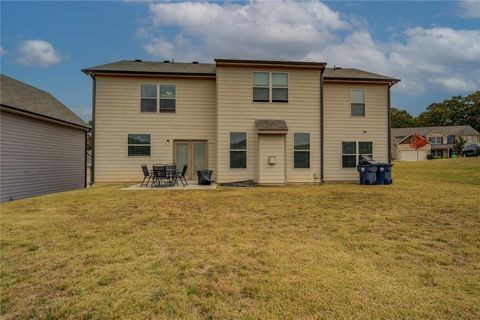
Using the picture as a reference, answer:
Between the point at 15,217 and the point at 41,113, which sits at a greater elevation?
the point at 41,113

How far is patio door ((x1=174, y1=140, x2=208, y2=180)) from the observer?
13.6 meters

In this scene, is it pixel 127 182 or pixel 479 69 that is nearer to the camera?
pixel 127 182

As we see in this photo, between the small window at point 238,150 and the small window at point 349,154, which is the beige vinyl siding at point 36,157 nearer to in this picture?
the small window at point 238,150

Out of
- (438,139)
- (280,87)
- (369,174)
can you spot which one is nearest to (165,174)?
(280,87)

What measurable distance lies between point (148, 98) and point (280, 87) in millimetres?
6280

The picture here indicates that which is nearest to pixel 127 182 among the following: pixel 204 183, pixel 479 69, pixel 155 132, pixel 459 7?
pixel 155 132

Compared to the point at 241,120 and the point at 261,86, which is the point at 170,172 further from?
the point at 261,86

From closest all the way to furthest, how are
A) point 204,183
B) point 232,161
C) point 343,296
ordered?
1. point 343,296
2. point 204,183
3. point 232,161

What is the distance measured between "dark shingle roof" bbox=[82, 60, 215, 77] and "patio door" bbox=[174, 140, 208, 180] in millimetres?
3326

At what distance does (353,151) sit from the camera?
13727 mm

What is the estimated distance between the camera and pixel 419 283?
119 inches

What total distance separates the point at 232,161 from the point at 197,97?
3.66 meters

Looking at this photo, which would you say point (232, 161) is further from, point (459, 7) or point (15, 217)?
point (459, 7)

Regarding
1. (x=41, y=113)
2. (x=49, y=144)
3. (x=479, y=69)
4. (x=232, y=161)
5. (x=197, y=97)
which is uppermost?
(x=479, y=69)
